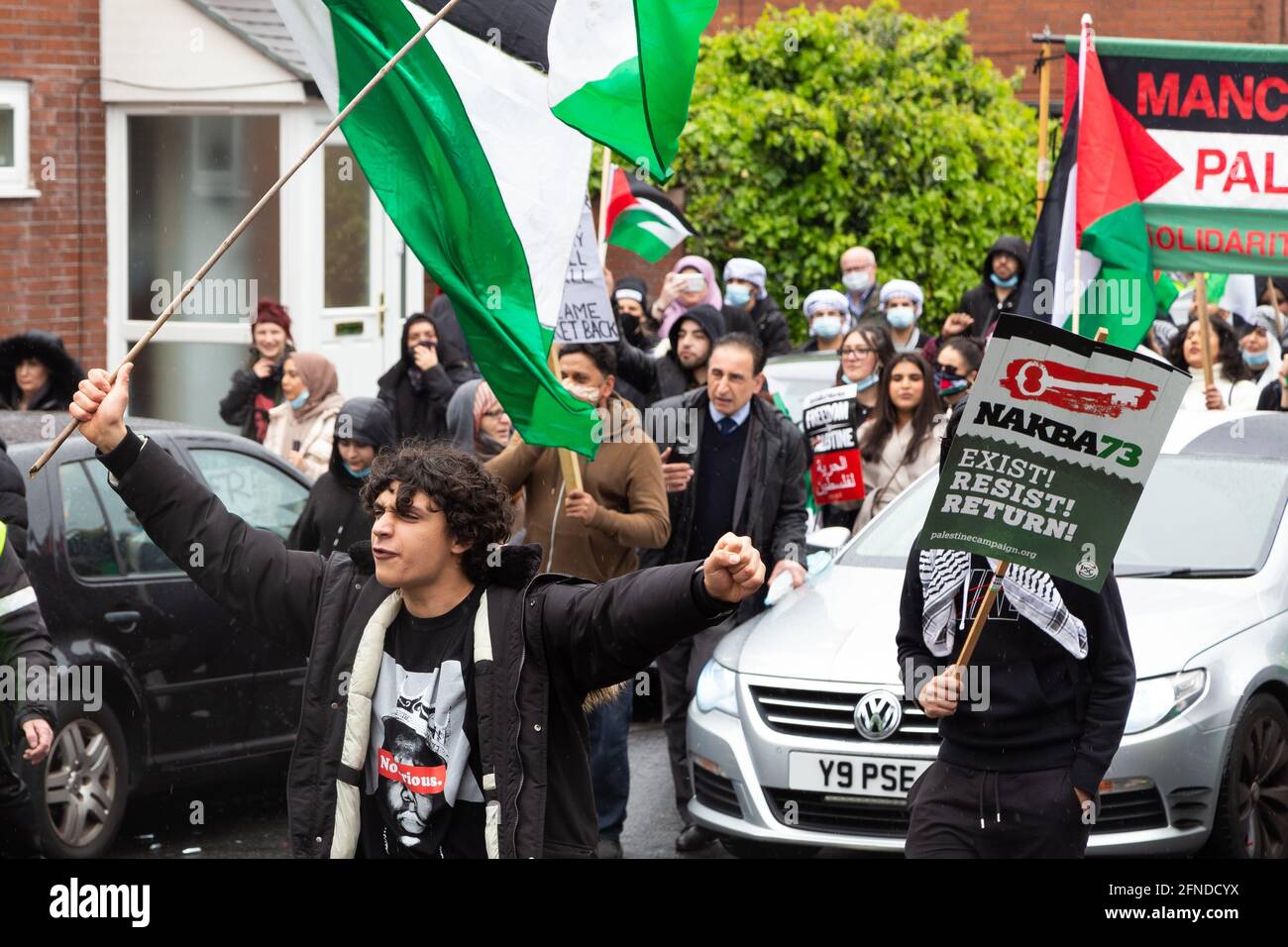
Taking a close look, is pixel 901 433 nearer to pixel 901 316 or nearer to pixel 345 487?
pixel 345 487

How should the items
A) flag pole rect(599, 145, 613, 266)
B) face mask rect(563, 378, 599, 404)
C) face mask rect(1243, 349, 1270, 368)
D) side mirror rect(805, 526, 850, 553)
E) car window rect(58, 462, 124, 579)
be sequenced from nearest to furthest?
car window rect(58, 462, 124, 579) → face mask rect(563, 378, 599, 404) → side mirror rect(805, 526, 850, 553) → flag pole rect(599, 145, 613, 266) → face mask rect(1243, 349, 1270, 368)

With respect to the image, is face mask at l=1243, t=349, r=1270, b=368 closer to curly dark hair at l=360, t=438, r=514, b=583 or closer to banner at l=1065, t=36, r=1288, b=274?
banner at l=1065, t=36, r=1288, b=274

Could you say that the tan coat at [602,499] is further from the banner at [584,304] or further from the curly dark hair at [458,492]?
the curly dark hair at [458,492]

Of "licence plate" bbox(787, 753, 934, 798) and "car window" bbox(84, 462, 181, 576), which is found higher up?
"car window" bbox(84, 462, 181, 576)

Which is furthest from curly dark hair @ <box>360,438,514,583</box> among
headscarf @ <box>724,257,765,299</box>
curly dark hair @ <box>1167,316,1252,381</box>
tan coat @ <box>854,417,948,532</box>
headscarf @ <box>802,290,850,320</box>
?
headscarf @ <box>724,257,765,299</box>

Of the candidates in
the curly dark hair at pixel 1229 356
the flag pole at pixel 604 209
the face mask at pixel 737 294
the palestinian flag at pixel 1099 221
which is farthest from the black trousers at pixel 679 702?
the face mask at pixel 737 294

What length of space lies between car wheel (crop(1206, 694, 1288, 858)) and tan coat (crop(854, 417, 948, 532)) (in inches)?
101

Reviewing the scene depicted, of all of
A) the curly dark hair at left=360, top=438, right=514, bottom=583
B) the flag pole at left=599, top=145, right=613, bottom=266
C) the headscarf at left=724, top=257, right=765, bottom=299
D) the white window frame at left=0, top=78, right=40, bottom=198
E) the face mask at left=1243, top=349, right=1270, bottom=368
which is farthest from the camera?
the white window frame at left=0, top=78, right=40, bottom=198

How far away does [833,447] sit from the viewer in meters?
9.03

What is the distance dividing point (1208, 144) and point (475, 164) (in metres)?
5.30

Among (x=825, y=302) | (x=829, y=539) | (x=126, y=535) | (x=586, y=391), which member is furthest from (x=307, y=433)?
(x=825, y=302)

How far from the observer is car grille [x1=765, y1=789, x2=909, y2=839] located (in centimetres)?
686

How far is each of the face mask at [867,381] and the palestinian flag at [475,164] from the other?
5.00 m
